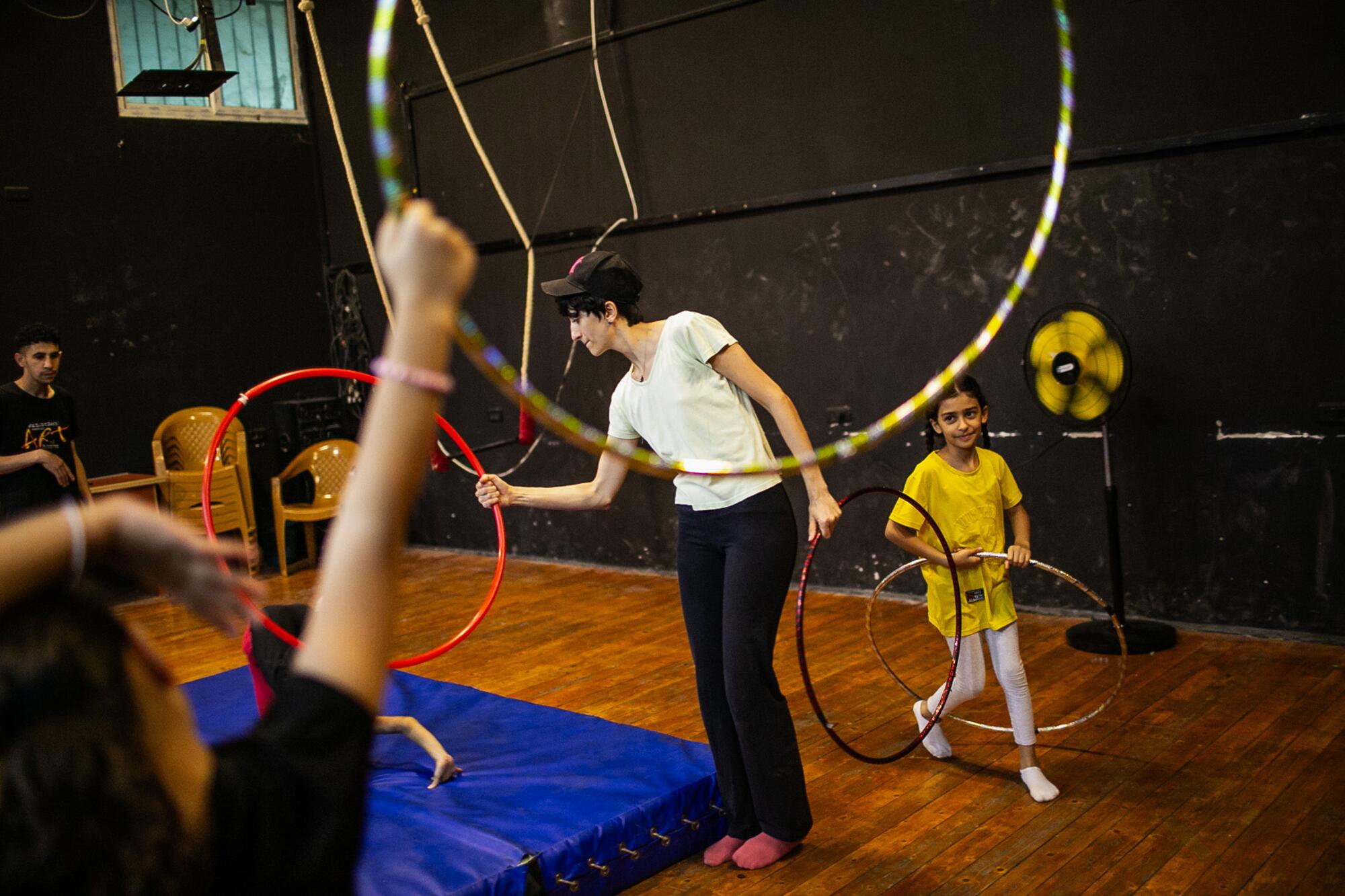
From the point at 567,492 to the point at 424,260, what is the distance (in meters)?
2.45

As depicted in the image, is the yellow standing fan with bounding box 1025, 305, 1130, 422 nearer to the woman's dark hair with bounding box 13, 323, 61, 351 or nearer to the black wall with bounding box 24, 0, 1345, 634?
the black wall with bounding box 24, 0, 1345, 634

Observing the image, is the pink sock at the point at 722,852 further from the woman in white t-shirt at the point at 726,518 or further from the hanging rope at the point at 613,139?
the hanging rope at the point at 613,139

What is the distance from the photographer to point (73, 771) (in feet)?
2.65

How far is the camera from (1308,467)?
15.2 feet

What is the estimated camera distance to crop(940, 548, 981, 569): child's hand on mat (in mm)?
3525

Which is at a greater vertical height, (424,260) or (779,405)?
(424,260)

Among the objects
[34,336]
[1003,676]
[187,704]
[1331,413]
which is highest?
[34,336]

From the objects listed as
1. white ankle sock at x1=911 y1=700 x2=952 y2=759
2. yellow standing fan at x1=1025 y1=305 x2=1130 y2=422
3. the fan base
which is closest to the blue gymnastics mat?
white ankle sock at x1=911 y1=700 x2=952 y2=759

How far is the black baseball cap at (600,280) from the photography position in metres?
3.03

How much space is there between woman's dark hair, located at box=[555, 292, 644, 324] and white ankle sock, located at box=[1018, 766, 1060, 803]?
71.0 inches

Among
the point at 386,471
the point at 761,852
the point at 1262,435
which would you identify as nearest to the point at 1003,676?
the point at 761,852

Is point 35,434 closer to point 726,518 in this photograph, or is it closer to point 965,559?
point 726,518

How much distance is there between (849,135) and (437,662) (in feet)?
10.8

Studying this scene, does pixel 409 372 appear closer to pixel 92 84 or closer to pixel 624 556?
pixel 624 556
